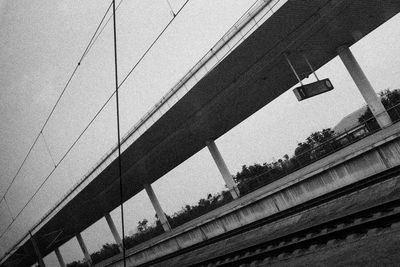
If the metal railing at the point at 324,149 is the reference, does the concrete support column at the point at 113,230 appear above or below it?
above

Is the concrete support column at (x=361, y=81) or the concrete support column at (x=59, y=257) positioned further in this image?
the concrete support column at (x=59, y=257)

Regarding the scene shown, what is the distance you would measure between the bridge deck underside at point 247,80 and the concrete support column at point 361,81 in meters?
0.55

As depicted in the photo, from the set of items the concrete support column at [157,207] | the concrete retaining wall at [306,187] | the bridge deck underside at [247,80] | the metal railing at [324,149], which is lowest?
the concrete retaining wall at [306,187]

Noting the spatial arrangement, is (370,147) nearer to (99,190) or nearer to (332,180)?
(332,180)

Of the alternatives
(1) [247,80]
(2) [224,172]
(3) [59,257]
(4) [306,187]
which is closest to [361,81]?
(1) [247,80]

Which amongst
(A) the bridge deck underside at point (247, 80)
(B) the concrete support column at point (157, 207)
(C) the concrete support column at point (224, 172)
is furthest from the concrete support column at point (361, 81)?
(B) the concrete support column at point (157, 207)

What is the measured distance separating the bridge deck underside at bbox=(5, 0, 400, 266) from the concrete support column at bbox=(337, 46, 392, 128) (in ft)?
1.82

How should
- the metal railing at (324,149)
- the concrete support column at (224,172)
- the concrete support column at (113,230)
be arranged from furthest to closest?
the concrete support column at (113,230), the concrete support column at (224,172), the metal railing at (324,149)

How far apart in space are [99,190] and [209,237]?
13.2 m

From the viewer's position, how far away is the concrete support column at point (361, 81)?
16906mm

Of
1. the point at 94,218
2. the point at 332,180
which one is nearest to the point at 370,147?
the point at 332,180

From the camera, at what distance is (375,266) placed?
4969 mm

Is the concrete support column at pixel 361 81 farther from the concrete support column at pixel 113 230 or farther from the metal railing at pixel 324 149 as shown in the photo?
the concrete support column at pixel 113 230

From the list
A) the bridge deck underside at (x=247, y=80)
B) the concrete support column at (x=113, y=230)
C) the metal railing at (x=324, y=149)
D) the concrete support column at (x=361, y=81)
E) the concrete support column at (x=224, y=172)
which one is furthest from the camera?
the concrete support column at (x=113, y=230)
